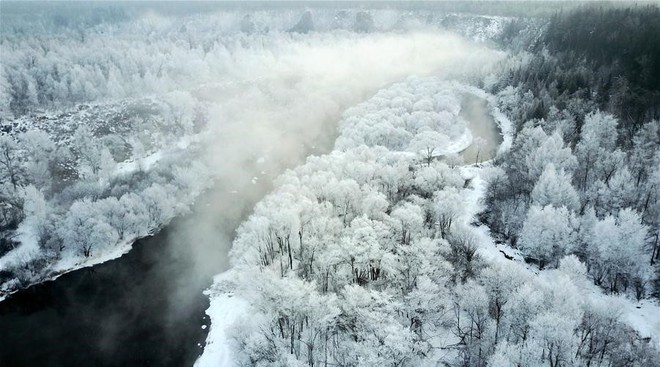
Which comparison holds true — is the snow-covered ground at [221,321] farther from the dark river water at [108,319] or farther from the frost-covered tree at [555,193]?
the frost-covered tree at [555,193]

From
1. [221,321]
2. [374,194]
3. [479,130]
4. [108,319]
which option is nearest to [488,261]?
[374,194]

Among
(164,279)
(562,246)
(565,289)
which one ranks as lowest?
(164,279)

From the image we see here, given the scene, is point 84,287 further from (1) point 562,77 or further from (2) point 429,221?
(1) point 562,77

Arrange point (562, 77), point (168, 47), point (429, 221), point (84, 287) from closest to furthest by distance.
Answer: point (84, 287)
point (429, 221)
point (562, 77)
point (168, 47)

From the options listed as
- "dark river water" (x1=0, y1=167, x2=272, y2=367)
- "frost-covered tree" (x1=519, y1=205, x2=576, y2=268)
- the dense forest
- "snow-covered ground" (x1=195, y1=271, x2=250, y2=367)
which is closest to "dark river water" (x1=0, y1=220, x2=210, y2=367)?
"dark river water" (x1=0, y1=167, x2=272, y2=367)

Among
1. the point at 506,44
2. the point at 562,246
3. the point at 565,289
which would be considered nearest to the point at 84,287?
the point at 565,289

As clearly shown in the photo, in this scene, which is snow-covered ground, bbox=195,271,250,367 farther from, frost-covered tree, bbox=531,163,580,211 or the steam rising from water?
frost-covered tree, bbox=531,163,580,211
